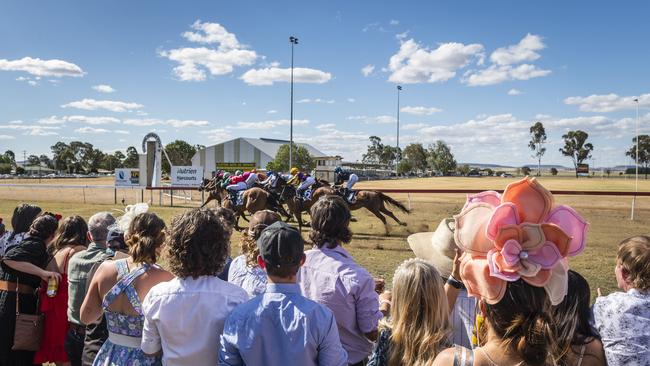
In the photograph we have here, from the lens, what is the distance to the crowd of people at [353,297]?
4.77ft

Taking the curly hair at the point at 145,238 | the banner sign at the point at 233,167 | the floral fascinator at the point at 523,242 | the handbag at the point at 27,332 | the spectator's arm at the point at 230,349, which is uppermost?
the banner sign at the point at 233,167

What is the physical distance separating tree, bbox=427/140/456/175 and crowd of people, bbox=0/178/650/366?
123m

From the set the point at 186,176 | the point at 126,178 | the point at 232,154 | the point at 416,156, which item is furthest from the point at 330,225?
the point at 416,156

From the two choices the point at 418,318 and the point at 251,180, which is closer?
the point at 418,318

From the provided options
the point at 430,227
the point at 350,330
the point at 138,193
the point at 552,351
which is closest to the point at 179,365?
the point at 350,330

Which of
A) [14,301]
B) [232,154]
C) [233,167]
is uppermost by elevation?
[232,154]

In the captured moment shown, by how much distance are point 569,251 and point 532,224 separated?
16cm

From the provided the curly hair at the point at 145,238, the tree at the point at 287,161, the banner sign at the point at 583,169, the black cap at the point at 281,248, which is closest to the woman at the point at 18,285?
the curly hair at the point at 145,238

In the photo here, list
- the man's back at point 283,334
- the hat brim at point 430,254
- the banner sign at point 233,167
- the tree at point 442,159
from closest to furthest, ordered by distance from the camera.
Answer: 1. the man's back at point 283,334
2. the hat brim at point 430,254
3. the banner sign at point 233,167
4. the tree at point 442,159

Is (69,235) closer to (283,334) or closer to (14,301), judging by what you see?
(14,301)

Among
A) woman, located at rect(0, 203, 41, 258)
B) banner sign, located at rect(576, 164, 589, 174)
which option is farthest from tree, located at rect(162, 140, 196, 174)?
woman, located at rect(0, 203, 41, 258)

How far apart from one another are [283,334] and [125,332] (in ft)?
3.37

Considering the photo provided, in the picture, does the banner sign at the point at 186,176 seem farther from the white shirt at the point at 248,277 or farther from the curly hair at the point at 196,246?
the curly hair at the point at 196,246

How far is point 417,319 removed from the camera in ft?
6.70
